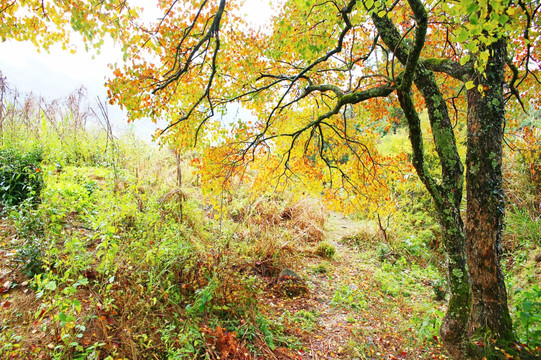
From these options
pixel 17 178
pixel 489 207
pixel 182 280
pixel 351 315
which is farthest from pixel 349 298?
pixel 17 178

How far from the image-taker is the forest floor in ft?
9.59

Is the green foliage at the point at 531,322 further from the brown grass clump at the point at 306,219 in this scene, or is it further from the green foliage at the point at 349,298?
the brown grass clump at the point at 306,219

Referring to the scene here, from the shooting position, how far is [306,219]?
279 inches

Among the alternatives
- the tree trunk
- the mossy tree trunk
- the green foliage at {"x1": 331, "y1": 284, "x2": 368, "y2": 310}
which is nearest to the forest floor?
the green foliage at {"x1": 331, "y1": 284, "x2": 368, "y2": 310}

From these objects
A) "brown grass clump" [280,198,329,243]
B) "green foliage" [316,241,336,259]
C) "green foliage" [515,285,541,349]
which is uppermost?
"brown grass clump" [280,198,329,243]

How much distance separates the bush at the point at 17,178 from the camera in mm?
3727

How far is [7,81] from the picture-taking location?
194 inches

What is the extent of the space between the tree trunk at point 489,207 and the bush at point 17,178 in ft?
16.9

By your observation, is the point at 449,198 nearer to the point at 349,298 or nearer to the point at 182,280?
the point at 349,298

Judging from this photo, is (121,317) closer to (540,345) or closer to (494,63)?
(540,345)

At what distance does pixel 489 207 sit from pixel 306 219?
4822 mm

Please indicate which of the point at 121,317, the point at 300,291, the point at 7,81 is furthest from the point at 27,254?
the point at 7,81

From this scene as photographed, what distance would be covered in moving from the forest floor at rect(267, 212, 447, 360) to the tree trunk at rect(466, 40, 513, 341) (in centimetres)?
72

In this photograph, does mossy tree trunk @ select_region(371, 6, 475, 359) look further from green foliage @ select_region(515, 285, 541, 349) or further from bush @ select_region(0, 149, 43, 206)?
bush @ select_region(0, 149, 43, 206)
